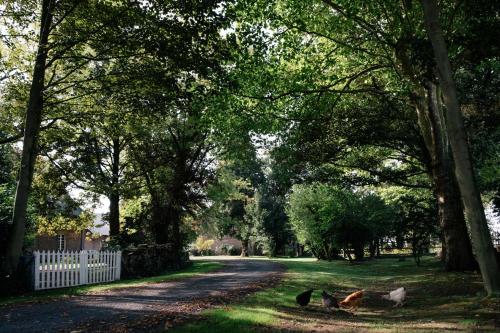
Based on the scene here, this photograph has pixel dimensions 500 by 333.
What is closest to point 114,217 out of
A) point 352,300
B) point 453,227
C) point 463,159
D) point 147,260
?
point 147,260

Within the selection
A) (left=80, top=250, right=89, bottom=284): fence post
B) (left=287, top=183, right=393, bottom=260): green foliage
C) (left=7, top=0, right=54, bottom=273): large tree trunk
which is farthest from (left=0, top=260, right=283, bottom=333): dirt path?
(left=287, top=183, right=393, bottom=260): green foliage

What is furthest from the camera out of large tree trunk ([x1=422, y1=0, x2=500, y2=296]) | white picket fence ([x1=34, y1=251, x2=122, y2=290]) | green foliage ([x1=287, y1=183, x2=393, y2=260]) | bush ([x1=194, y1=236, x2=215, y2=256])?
bush ([x1=194, y1=236, x2=215, y2=256])

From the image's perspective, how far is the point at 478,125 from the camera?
19.7m

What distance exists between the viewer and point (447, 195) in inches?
675

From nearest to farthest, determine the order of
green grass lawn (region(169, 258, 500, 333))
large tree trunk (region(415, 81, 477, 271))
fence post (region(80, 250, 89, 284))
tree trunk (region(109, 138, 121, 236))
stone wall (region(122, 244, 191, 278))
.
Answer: green grass lawn (region(169, 258, 500, 333))
large tree trunk (region(415, 81, 477, 271))
fence post (region(80, 250, 89, 284))
stone wall (region(122, 244, 191, 278))
tree trunk (region(109, 138, 121, 236))

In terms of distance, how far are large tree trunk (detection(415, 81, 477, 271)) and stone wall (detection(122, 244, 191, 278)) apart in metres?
14.5

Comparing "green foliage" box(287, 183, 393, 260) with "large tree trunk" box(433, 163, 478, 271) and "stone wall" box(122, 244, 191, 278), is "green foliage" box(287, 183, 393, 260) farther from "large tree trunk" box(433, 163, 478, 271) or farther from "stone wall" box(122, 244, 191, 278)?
"large tree trunk" box(433, 163, 478, 271)

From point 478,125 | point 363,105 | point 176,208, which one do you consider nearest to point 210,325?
point 363,105

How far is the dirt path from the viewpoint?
8.45 m

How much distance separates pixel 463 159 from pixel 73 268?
560 inches

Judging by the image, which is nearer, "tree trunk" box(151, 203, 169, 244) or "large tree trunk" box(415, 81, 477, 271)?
"large tree trunk" box(415, 81, 477, 271)

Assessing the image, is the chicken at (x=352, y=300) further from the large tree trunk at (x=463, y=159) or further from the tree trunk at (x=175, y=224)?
the tree trunk at (x=175, y=224)

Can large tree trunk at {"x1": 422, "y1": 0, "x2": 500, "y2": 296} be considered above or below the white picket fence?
above

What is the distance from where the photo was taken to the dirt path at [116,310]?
27.7 feet
